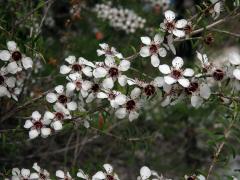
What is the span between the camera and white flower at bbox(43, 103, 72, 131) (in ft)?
10.2

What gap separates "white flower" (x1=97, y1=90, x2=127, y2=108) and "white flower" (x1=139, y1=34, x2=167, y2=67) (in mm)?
298

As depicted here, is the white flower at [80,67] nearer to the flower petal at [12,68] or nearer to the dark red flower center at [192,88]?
the flower petal at [12,68]

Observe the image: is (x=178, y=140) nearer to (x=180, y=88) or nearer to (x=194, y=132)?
(x=194, y=132)

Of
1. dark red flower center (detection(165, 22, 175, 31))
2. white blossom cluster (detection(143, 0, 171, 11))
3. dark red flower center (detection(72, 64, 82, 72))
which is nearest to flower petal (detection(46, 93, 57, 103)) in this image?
dark red flower center (detection(72, 64, 82, 72))

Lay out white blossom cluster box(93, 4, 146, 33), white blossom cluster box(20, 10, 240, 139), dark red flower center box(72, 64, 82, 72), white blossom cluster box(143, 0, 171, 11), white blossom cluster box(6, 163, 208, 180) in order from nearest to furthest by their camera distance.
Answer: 1. white blossom cluster box(20, 10, 240, 139)
2. white blossom cluster box(6, 163, 208, 180)
3. dark red flower center box(72, 64, 82, 72)
4. white blossom cluster box(93, 4, 146, 33)
5. white blossom cluster box(143, 0, 171, 11)

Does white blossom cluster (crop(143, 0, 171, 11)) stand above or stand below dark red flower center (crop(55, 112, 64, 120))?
below

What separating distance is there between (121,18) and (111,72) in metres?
3.05

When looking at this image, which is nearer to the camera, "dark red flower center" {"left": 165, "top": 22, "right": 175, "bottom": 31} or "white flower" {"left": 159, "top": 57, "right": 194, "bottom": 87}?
"white flower" {"left": 159, "top": 57, "right": 194, "bottom": 87}

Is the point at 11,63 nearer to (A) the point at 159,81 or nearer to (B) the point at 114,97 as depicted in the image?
(B) the point at 114,97

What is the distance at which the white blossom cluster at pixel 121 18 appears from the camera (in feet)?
19.2

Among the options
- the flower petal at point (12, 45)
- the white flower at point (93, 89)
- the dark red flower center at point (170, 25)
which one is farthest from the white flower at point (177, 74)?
the flower petal at point (12, 45)

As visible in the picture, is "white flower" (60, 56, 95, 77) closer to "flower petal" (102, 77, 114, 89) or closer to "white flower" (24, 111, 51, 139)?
"flower petal" (102, 77, 114, 89)

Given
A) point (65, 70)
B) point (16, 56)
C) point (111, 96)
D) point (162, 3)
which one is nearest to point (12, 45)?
point (16, 56)

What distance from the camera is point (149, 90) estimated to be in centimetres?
290
